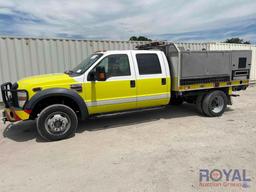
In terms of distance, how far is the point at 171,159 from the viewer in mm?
3904

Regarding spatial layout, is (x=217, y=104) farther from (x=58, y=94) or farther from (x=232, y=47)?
(x=232, y=47)

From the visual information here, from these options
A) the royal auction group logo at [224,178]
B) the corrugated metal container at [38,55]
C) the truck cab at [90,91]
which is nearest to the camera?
Result: the royal auction group logo at [224,178]

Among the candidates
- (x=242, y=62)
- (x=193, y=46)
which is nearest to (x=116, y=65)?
(x=242, y=62)

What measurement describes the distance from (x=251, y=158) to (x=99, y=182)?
8.61 feet

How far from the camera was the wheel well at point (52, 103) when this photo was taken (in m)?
4.95

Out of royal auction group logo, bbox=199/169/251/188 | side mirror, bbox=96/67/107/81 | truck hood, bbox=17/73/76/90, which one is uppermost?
side mirror, bbox=96/67/107/81

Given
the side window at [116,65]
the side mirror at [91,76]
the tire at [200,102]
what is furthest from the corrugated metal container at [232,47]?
the side mirror at [91,76]

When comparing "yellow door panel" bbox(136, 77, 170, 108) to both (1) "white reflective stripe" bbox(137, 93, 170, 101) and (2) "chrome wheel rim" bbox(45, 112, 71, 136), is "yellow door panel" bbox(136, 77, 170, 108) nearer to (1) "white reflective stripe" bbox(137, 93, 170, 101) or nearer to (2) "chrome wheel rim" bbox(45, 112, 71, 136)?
(1) "white reflective stripe" bbox(137, 93, 170, 101)

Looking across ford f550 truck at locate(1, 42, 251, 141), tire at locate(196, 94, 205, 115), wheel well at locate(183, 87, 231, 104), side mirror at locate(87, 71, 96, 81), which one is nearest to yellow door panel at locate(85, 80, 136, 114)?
ford f550 truck at locate(1, 42, 251, 141)

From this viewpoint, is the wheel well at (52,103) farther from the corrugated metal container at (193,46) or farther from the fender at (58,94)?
the corrugated metal container at (193,46)

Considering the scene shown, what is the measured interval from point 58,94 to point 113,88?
1299mm

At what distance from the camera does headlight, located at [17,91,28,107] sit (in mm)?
4707

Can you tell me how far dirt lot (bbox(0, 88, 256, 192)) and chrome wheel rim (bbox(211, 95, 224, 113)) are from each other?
15.5 inches

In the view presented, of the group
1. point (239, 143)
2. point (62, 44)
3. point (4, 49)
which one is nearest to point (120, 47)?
point (62, 44)
